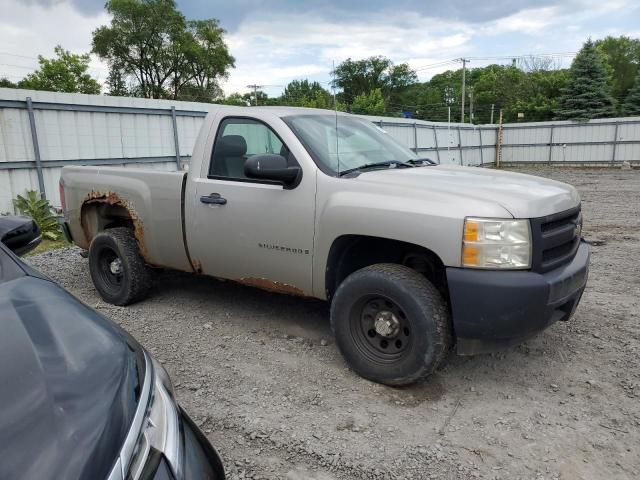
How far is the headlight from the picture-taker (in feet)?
9.52

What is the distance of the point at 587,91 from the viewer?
32250 mm

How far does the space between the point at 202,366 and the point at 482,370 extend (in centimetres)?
209

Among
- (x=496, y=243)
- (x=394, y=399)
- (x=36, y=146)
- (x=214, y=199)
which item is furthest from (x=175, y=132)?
(x=496, y=243)

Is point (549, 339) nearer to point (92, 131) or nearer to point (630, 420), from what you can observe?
point (630, 420)

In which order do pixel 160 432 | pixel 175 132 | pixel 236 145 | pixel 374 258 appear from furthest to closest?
1. pixel 175 132
2. pixel 236 145
3. pixel 374 258
4. pixel 160 432

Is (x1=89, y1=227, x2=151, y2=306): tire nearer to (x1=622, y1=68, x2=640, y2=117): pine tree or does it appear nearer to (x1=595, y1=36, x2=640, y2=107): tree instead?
(x1=622, y1=68, x2=640, y2=117): pine tree

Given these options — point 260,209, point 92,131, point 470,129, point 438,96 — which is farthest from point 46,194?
point 438,96

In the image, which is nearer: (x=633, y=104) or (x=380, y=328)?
(x=380, y=328)

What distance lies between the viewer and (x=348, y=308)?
3418 millimetres

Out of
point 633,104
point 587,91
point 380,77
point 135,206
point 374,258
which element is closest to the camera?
point 374,258

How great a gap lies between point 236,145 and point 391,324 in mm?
2092

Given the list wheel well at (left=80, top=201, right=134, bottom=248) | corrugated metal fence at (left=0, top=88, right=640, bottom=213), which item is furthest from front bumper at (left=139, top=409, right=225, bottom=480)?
corrugated metal fence at (left=0, top=88, right=640, bottom=213)

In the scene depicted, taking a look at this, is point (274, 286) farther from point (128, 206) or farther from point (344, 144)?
point (128, 206)

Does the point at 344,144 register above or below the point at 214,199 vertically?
above
